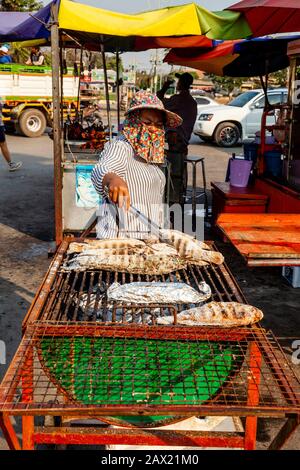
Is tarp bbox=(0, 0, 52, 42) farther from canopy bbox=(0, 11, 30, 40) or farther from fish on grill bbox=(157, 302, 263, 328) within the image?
fish on grill bbox=(157, 302, 263, 328)

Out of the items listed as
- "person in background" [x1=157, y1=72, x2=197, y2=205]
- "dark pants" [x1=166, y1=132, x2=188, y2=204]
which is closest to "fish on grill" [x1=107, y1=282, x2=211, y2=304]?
"person in background" [x1=157, y1=72, x2=197, y2=205]

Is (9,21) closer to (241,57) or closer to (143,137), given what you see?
(241,57)

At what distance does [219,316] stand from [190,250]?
74cm

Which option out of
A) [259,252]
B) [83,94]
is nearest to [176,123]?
[259,252]

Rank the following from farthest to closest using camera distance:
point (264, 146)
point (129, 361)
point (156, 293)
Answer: point (264, 146), point (156, 293), point (129, 361)

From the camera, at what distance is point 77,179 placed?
6309 mm

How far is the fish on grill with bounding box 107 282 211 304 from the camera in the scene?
2.15 metres

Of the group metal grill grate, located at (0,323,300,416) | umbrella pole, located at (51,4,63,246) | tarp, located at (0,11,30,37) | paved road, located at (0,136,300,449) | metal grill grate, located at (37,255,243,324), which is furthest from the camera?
tarp, located at (0,11,30,37)

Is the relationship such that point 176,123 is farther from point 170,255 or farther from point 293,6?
point 293,6

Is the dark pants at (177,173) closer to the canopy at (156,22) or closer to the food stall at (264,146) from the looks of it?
the food stall at (264,146)

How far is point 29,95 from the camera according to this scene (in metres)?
15.7

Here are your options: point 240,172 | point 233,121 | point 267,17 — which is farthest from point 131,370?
point 233,121

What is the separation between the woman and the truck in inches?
491
